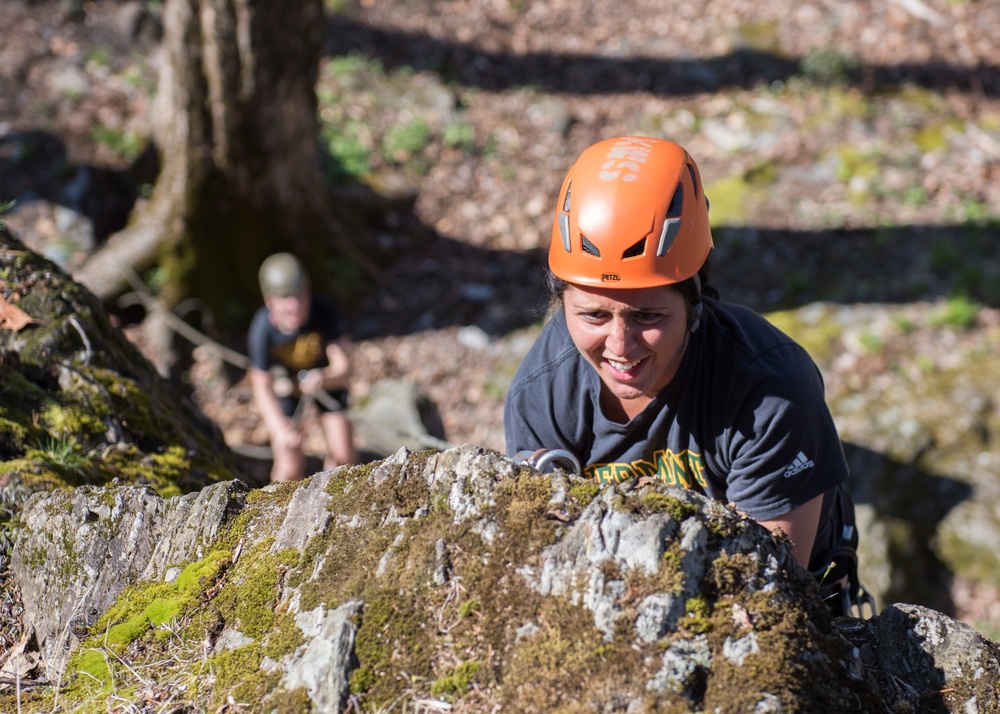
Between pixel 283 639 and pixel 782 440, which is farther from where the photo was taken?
pixel 782 440

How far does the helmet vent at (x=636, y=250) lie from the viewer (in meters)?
2.47

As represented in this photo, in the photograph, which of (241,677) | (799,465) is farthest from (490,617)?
(799,465)

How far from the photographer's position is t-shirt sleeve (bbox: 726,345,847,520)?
96.0 inches

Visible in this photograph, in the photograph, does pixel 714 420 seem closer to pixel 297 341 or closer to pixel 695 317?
pixel 695 317

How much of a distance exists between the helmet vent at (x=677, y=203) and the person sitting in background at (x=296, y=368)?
4081mm

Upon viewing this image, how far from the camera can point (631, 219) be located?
2.50 m

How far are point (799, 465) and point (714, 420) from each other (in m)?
0.30

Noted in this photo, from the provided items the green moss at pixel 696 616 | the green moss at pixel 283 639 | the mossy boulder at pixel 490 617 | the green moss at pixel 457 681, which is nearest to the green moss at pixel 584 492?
the mossy boulder at pixel 490 617

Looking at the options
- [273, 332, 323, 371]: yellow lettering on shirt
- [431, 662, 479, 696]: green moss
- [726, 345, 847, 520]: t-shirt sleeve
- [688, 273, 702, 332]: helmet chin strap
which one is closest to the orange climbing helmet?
[688, 273, 702, 332]: helmet chin strap

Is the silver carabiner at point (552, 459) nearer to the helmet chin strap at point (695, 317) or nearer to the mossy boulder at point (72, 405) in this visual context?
the helmet chin strap at point (695, 317)

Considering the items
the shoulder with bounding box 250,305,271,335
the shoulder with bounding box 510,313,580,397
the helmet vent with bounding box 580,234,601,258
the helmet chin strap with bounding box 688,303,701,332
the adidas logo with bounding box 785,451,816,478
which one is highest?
the helmet vent with bounding box 580,234,601,258

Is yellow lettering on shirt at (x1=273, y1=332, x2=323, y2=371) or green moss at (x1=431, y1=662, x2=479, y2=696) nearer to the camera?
green moss at (x1=431, y1=662, x2=479, y2=696)

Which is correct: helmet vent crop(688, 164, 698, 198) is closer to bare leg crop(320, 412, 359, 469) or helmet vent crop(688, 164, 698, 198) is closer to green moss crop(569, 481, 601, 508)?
green moss crop(569, 481, 601, 508)

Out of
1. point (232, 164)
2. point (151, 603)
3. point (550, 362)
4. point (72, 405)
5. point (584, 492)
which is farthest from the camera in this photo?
point (232, 164)
